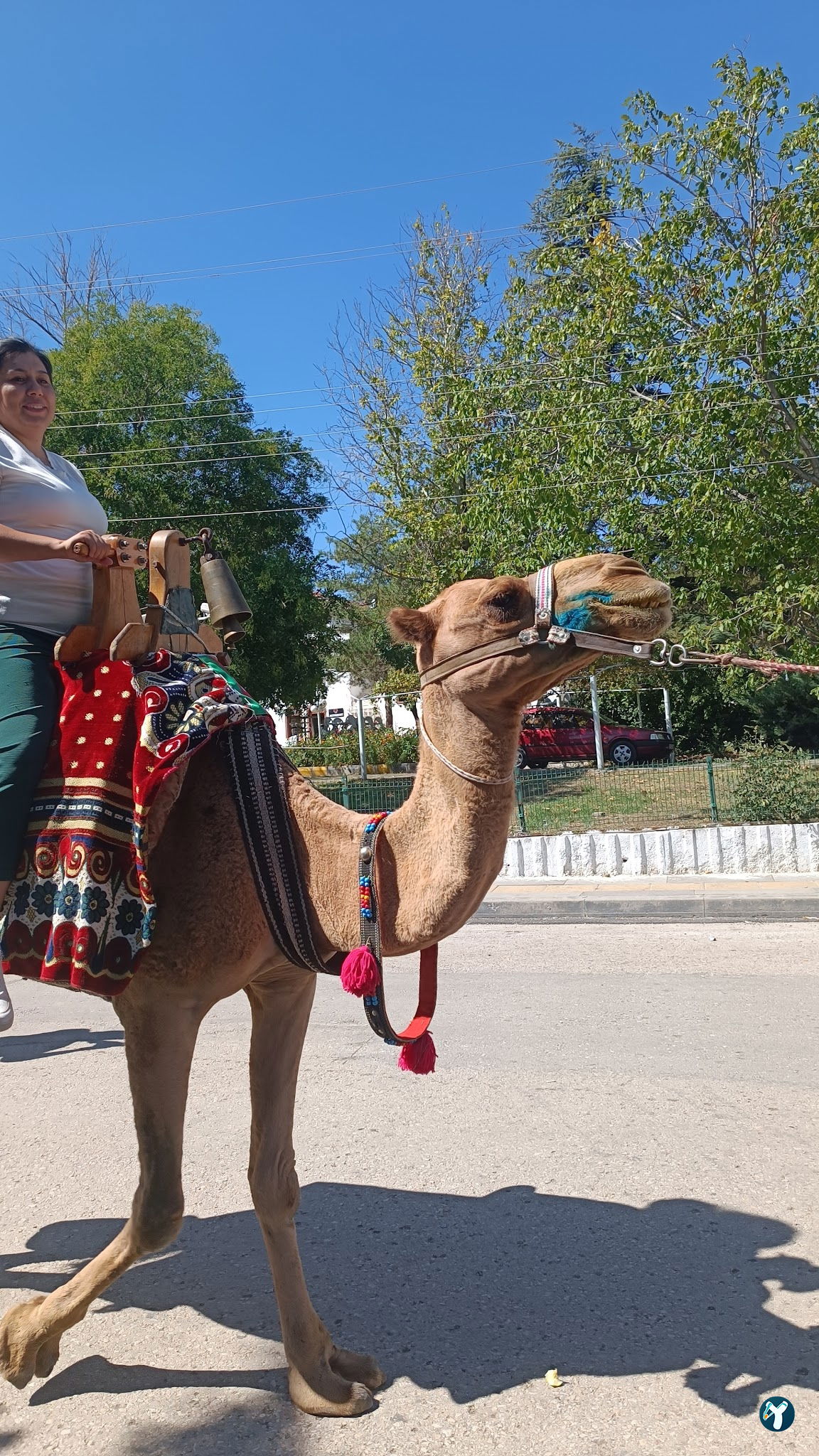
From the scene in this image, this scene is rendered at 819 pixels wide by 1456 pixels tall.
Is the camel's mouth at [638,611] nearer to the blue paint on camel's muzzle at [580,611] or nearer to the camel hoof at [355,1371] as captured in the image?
the blue paint on camel's muzzle at [580,611]

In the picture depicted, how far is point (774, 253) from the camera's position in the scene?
43.4 ft

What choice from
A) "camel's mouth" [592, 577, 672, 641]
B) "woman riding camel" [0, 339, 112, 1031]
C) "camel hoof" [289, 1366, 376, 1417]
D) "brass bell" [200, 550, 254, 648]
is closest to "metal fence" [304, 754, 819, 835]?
"brass bell" [200, 550, 254, 648]

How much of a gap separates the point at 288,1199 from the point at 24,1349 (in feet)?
2.69

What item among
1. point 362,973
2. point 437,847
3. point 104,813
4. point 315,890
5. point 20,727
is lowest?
point 362,973

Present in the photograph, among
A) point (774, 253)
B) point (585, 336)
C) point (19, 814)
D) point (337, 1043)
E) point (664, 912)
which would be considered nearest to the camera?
point (19, 814)

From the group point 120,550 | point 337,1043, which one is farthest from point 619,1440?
point 337,1043

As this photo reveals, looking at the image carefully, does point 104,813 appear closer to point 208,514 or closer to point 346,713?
point 208,514

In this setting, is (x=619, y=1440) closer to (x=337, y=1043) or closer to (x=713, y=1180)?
(x=713, y=1180)

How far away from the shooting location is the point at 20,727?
2857 mm

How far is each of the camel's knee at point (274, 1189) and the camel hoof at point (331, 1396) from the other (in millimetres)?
399

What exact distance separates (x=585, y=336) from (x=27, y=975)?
13.9m

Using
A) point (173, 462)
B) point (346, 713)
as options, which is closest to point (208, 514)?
point (173, 462)

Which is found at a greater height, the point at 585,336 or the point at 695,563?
Answer: the point at 585,336

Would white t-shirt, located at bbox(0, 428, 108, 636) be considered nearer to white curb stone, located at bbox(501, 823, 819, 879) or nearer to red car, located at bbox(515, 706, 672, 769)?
white curb stone, located at bbox(501, 823, 819, 879)
